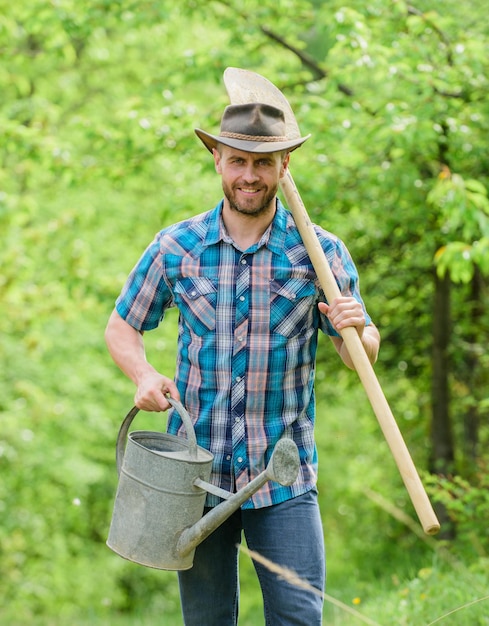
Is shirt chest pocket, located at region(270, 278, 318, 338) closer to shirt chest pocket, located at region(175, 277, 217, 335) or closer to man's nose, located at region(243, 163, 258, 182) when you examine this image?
shirt chest pocket, located at region(175, 277, 217, 335)

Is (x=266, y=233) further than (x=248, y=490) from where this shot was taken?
Yes

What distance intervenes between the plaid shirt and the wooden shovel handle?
7 cm

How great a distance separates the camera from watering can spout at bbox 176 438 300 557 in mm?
2318

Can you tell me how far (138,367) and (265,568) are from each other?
696 mm

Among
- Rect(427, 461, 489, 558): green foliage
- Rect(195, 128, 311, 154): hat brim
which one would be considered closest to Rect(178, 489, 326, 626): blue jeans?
Rect(195, 128, 311, 154): hat brim

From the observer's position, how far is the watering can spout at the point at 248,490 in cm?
232

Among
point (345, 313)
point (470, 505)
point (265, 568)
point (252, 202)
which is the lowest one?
point (470, 505)

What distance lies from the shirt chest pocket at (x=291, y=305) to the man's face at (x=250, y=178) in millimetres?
230

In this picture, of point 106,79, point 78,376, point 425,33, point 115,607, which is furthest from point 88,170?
point 115,607

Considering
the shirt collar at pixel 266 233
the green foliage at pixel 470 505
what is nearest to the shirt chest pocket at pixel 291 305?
the shirt collar at pixel 266 233

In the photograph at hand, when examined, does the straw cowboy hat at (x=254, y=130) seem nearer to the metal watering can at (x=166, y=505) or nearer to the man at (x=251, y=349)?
the man at (x=251, y=349)

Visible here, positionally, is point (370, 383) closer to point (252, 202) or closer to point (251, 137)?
point (252, 202)

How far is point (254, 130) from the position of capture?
8.65ft

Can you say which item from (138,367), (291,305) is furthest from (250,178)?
(138,367)
